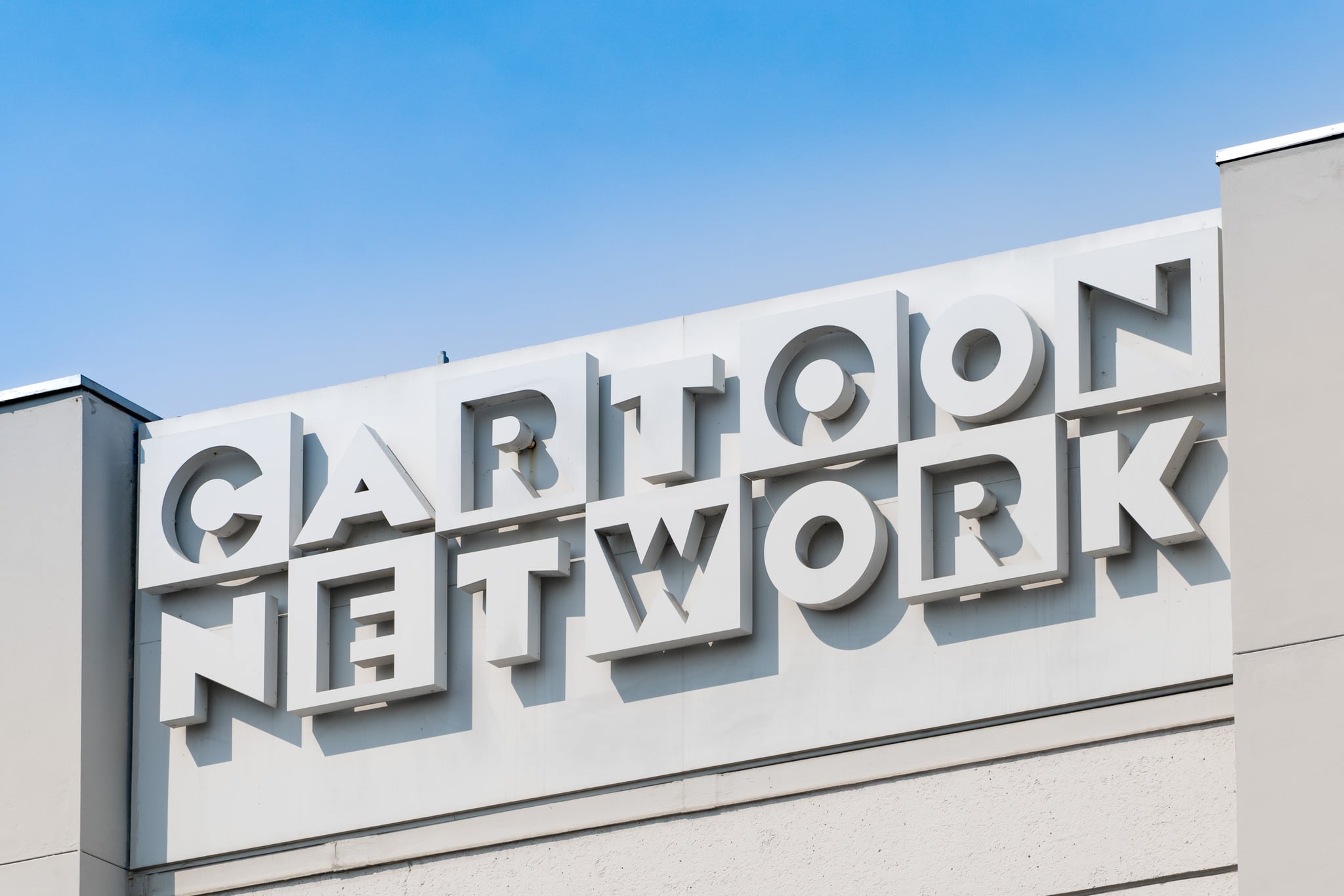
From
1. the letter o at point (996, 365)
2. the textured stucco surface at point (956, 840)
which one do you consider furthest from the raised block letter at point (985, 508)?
the textured stucco surface at point (956, 840)

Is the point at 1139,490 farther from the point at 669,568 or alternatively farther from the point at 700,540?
the point at 669,568

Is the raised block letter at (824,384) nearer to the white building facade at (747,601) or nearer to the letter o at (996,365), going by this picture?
the white building facade at (747,601)

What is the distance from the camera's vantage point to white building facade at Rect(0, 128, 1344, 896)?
1162cm

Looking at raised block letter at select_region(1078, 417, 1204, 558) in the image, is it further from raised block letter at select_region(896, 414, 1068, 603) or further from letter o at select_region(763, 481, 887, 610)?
letter o at select_region(763, 481, 887, 610)

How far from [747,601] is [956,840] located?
6.18 ft

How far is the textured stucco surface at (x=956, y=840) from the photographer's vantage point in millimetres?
11734

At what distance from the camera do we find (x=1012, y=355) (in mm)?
12797

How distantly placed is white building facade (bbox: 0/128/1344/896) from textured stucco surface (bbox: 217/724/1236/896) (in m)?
0.02

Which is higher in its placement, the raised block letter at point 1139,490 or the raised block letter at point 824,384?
the raised block letter at point 824,384

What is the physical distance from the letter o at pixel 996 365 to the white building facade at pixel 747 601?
3 cm

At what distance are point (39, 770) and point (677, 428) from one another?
465 cm

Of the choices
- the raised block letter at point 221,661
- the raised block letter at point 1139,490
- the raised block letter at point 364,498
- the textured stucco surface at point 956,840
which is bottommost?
the textured stucco surface at point 956,840

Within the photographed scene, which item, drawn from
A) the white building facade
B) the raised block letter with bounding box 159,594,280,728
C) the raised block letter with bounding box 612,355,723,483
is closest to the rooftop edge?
the white building facade

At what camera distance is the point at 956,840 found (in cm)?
1224
